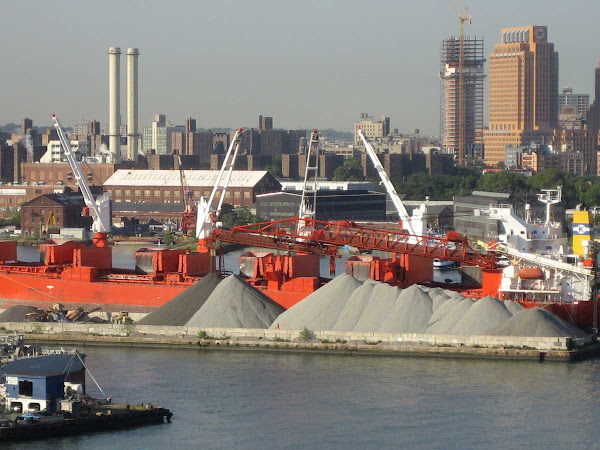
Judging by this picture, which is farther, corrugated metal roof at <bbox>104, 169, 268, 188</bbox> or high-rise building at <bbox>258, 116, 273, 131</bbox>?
high-rise building at <bbox>258, 116, 273, 131</bbox>

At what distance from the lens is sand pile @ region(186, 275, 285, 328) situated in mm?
36250

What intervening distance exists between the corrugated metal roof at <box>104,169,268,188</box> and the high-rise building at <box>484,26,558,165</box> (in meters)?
85.6

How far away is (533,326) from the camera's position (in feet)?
111

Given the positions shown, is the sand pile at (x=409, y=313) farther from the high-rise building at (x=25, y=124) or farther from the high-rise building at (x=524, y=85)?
the high-rise building at (x=524, y=85)

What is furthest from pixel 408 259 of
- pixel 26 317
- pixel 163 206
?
pixel 163 206

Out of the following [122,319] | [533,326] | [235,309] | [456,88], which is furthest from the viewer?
[456,88]

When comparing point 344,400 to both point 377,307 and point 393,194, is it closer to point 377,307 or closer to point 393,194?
point 377,307

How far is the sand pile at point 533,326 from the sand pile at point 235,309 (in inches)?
232

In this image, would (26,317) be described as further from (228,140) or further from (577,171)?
(228,140)

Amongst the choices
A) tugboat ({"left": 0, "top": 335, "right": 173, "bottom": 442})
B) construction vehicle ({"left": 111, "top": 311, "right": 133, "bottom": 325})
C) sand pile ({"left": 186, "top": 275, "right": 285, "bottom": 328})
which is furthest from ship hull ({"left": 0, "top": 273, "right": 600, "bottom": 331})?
tugboat ({"left": 0, "top": 335, "right": 173, "bottom": 442})

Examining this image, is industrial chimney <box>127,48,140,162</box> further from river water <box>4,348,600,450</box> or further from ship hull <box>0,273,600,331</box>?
river water <box>4,348,600,450</box>

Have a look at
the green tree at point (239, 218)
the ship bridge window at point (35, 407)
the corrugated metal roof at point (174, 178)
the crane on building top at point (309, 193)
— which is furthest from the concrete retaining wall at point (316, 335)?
the corrugated metal roof at point (174, 178)

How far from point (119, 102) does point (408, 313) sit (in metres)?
81.7

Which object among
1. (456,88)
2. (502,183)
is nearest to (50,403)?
(502,183)
